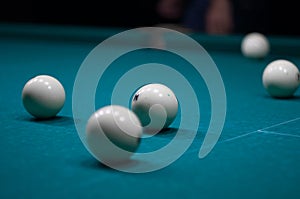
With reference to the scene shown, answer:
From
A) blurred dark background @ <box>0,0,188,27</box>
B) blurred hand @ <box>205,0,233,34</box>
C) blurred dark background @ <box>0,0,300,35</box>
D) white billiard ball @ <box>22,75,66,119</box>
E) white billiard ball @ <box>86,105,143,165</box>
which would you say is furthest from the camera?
blurred dark background @ <box>0,0,188,27</box>

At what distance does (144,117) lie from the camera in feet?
11.9

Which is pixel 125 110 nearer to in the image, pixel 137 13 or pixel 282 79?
pixel 282 79

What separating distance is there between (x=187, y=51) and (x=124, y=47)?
3.05 ft

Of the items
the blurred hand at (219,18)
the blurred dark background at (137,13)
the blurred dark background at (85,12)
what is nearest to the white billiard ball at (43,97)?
the blurred hand at (219,18)

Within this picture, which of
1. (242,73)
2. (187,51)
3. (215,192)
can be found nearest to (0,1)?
(187,51)

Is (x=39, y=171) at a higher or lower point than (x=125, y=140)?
lower

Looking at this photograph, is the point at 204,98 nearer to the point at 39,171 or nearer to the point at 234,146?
the point at 234,146

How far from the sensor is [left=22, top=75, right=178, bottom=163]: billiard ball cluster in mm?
2896

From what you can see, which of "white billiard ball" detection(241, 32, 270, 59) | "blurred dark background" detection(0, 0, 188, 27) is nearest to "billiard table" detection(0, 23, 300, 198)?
"white billiard ball" detection(241, 32, 270, 59)

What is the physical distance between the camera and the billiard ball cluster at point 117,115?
9.50 ft

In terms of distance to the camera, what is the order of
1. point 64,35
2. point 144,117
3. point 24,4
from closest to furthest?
point 144,117 < point 64,35 < point 24,4

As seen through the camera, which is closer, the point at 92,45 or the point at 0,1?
the point at 92,45

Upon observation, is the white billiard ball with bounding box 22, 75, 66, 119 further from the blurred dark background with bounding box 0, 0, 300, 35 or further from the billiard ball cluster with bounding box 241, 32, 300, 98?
the blurred dark background with bounding box 0, 0, 300, 35

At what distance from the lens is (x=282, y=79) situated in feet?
15.5
